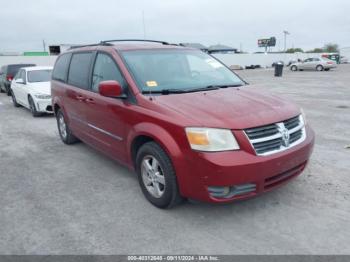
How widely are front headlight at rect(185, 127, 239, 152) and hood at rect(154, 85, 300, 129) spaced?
0.06 m

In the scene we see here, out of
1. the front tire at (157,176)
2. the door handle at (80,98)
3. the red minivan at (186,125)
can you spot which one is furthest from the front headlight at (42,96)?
the front tire at (157,176)

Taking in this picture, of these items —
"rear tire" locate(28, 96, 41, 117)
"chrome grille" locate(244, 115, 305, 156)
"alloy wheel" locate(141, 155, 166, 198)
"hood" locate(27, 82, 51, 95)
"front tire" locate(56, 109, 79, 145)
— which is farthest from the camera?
"rear tire" locate(28, 96, 41, 117)

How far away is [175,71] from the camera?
417 centimetres

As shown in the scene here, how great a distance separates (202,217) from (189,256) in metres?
0.66

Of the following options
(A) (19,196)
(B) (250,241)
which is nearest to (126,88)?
(A) (19,196)

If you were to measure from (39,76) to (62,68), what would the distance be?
15.4ft

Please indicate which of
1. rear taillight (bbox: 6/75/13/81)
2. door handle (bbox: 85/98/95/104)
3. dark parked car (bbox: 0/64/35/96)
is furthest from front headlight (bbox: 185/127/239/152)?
rear taillight (bbox: 6/75/13/81)

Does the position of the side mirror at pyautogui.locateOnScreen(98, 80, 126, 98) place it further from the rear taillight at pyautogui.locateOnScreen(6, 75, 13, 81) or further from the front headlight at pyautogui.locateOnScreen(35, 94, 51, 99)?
the rear taillight at pyautogui.locateOnScreen(6, 75, 13, 81)

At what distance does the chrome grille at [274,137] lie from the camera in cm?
304

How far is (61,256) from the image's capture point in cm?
280

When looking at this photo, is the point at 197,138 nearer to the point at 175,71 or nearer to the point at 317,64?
the point at 175,71

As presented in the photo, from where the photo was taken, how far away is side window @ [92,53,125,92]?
4.03 meters

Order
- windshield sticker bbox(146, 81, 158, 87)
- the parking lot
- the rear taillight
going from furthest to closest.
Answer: the rear taillight → windshield sticker bbox(146, 81, 158, 87) → the parking lot

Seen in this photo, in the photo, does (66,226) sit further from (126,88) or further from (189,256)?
(126,88)
